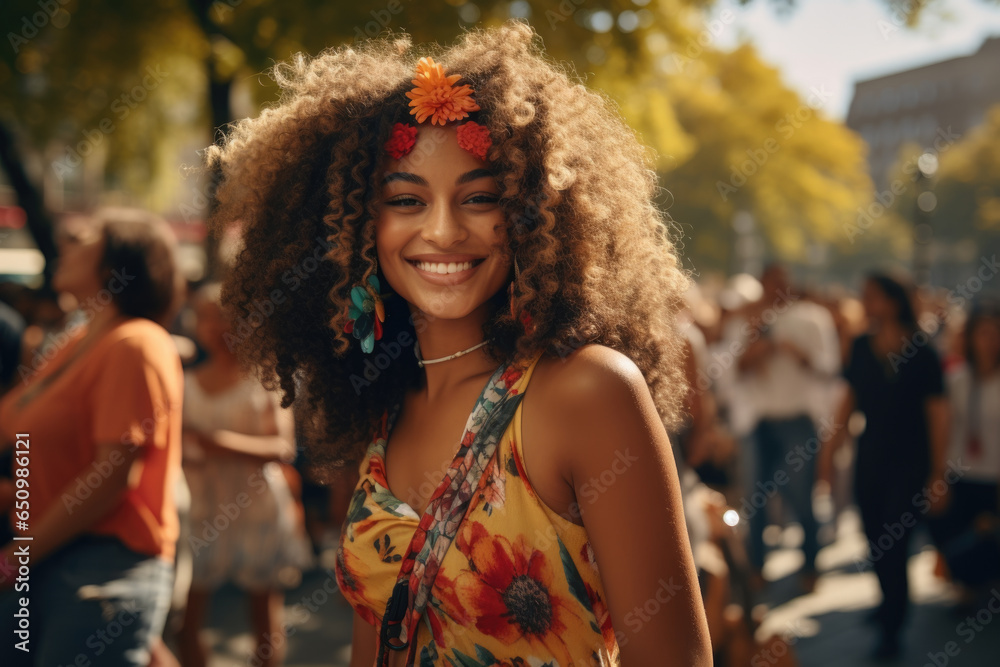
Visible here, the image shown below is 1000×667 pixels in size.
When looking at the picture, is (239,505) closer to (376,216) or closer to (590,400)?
(376,216)

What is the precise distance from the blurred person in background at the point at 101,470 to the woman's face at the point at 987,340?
560cm

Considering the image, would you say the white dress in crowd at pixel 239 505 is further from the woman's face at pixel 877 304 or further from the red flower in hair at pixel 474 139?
→ the woman's face at pixel 877 304

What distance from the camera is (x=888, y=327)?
5.23m

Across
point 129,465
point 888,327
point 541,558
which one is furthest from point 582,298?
point 888,327

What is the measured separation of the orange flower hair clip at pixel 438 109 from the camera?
1.67 meters

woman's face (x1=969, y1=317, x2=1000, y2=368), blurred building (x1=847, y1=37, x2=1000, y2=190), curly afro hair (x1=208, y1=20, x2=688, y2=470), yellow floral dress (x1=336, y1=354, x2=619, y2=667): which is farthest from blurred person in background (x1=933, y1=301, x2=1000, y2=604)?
blurred building (x1=847, y1=37, x2=1000, y2=190)

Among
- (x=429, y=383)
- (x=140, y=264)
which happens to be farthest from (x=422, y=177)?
(x=140, y=264)

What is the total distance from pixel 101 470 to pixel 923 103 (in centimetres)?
7266

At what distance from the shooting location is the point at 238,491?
14.0 ft

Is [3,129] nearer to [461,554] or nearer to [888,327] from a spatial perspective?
[888,327]

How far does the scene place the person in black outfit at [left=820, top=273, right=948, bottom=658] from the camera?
492cm

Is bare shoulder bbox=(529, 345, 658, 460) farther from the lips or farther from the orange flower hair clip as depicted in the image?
the orange flower hair clip
